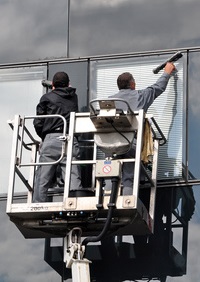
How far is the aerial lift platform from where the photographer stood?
10781 mm

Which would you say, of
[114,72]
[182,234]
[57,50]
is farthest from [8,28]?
[182,234]

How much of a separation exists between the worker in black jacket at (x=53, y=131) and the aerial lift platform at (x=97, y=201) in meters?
0.17

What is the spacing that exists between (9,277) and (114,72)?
2.64 metres

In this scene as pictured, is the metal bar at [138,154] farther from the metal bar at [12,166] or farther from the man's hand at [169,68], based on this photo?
the man's hand at [169,68]

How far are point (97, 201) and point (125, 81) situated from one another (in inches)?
66.9

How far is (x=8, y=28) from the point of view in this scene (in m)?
13.7

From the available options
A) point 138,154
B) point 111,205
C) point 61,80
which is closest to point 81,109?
point 61,80

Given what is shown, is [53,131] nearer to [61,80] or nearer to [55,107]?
[55,107]

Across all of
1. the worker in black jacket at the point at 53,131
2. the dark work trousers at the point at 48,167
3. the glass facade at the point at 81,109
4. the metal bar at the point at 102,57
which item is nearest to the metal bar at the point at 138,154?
the worker in black jacket at the point at 53,131

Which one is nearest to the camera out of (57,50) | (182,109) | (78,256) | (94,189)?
(78,256)

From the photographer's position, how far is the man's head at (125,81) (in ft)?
39.3

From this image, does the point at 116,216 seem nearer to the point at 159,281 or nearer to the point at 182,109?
the point at 159,281

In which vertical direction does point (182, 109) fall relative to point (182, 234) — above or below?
above

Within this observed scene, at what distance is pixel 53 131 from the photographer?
38.4 feet
